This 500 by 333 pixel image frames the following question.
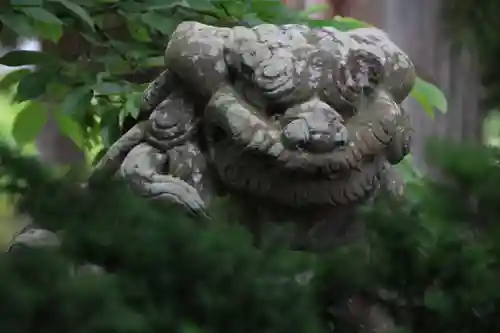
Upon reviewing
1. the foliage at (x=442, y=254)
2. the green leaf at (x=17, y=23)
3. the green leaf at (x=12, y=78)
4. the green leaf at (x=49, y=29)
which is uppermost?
the foliage at (x=442, y=254)

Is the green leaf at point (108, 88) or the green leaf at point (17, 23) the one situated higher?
the green leaf at point (17, 23)

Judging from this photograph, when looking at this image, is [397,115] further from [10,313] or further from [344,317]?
[10,313]

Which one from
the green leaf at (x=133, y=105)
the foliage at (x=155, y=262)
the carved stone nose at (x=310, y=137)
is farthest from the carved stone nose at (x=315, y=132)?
the foliage at (x=155, y=262)

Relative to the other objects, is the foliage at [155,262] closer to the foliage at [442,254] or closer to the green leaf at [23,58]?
the foliage at [442,254]

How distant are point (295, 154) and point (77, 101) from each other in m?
0.33

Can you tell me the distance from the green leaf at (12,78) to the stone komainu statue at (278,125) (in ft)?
0.72

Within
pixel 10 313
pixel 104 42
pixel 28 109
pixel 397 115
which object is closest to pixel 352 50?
pixel 397 115

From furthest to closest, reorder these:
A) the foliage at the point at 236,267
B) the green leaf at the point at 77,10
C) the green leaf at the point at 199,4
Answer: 1. the green leaf at the point at 199,4
2. the green leaf at the point at 77,10
3. the foliage at the point at 236,267

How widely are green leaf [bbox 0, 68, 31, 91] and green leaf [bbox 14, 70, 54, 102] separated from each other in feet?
0.09

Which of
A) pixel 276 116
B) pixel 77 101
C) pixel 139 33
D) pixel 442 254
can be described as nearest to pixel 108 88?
pixel 77 101

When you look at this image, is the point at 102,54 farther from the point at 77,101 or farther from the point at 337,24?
the point at 337,24

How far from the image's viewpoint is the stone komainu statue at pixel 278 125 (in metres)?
0.89

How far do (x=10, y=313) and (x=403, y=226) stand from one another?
0.81 ft

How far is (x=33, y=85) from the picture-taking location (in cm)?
108
